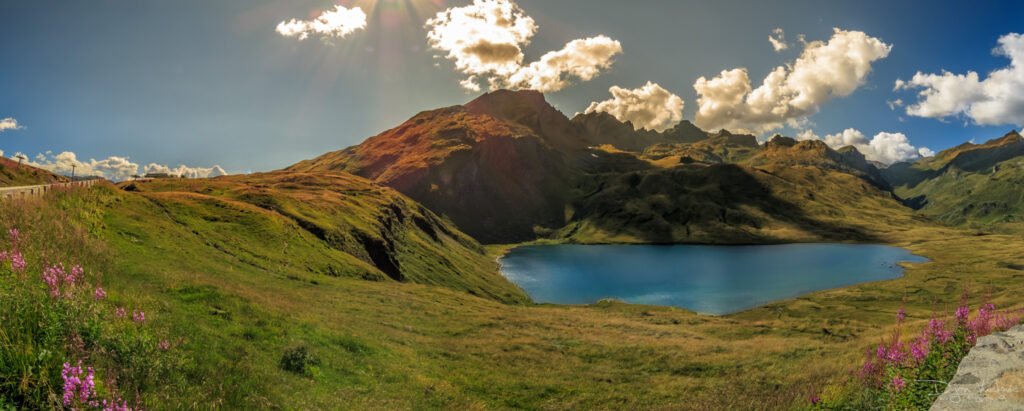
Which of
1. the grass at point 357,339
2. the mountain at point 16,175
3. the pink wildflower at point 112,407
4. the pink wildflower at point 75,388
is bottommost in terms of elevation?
the grass at point 357,339

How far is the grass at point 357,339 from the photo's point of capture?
14.9 m

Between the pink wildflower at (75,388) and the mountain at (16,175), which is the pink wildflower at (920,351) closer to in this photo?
the pink wildflower at (75,388)

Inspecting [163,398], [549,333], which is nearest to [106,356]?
[163,398]

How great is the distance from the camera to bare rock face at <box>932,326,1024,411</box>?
7102 millimetres

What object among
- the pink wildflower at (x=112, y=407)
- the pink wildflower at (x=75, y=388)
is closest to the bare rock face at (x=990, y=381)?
the pink wildflower at (x=112, y=407)

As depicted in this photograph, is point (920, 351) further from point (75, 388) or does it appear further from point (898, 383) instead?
point (75, 388)

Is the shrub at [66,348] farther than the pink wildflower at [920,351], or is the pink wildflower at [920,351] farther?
the pink wildflower at [920,351]

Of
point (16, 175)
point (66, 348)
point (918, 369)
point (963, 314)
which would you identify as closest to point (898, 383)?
point (918, 369)

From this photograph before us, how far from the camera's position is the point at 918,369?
35.3 ft

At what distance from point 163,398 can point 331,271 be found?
5061cm

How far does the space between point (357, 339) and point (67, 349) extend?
17.5m

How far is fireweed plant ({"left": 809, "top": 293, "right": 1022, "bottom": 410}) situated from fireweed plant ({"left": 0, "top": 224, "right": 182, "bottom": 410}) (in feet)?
47.9

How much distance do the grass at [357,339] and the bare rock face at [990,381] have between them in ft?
4.10

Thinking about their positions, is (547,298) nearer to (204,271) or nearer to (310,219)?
(310,219)
